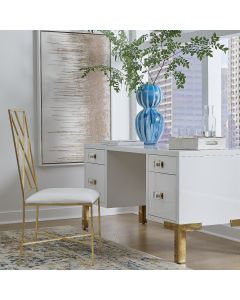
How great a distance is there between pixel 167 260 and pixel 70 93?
2.12 metres

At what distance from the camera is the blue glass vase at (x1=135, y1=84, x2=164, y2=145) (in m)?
4.35

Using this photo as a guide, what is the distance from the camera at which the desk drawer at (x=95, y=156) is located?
178 inches

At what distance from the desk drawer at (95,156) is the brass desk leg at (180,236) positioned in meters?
1.08

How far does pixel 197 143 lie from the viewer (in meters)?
3.56

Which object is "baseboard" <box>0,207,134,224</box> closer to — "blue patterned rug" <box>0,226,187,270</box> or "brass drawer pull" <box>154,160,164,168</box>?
"blue patterned rug" <box>0,226,187,270</box>

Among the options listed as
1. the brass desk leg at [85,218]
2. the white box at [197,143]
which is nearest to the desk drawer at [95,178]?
the brass desk leg at [85,218]

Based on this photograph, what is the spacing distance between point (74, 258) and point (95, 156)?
1093 mm

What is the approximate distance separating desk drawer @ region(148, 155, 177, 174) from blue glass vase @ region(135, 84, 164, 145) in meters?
0.59

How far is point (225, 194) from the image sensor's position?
3.67 meters

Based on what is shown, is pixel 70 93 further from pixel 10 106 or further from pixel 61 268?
pixel 61 268

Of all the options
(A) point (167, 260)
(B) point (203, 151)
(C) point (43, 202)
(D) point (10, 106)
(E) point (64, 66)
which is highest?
(E) point (64, 66)

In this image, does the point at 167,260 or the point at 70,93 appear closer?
the point at 167,260

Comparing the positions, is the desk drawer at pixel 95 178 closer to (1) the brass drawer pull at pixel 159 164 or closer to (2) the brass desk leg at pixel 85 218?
(2) the brass desk leg at pixel 85 218

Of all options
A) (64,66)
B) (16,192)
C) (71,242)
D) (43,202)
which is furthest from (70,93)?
(43,202)
